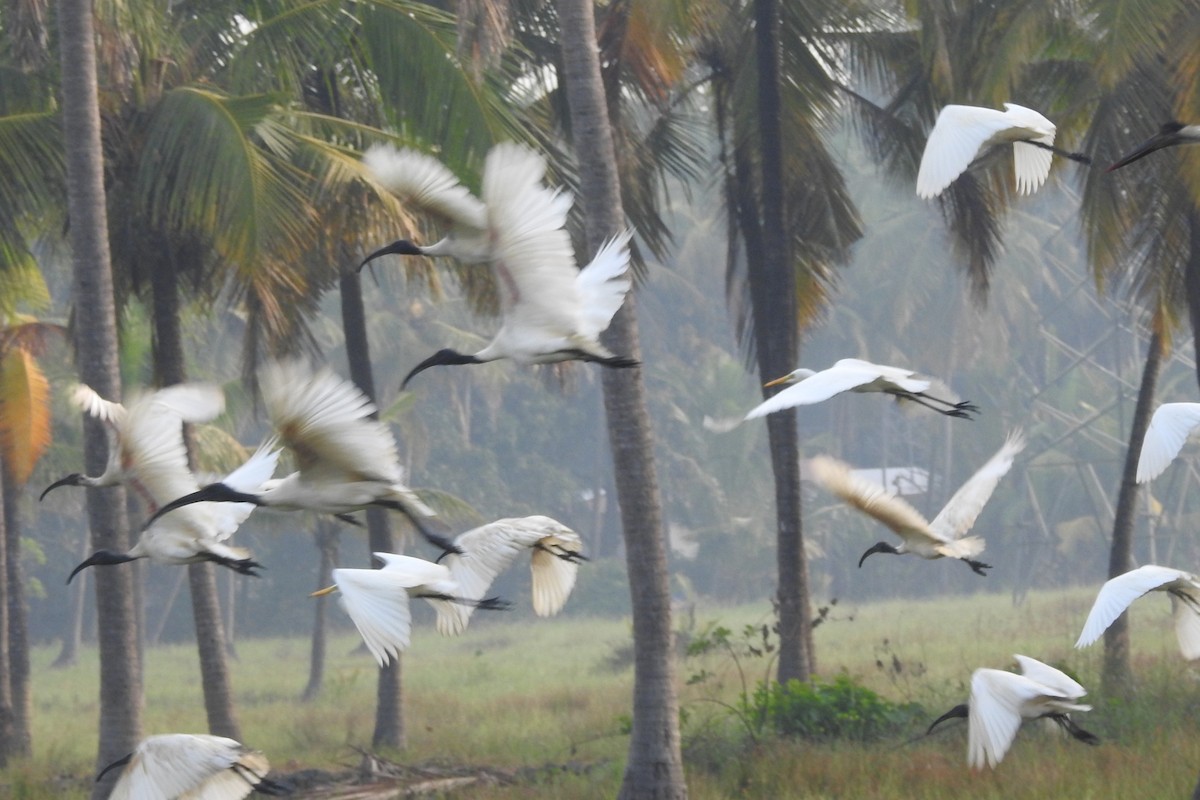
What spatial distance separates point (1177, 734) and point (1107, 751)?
875 millimetres

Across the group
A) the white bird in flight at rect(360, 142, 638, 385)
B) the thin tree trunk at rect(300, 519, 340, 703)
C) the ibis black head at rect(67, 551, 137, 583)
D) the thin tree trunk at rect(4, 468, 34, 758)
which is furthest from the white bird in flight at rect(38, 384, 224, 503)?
the thin tree trunk at rect(300, 519, 340, 703)

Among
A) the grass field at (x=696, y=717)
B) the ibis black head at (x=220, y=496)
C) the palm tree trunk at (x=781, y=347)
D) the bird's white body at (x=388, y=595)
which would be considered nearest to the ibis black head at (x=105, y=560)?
the ibis black head at (x=220, y=496)

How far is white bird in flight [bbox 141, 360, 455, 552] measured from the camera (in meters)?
4.73

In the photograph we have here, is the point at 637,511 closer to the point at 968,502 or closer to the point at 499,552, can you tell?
the point at 499,552

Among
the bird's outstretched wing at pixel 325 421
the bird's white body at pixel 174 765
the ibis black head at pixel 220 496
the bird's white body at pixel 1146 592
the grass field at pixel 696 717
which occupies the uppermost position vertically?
the bird's outstretched wing at pixel 325 421

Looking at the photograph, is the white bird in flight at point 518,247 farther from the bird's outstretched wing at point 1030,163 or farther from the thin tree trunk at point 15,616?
the thin tree trunk at point 15,616

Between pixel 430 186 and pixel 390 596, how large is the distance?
1341 mm

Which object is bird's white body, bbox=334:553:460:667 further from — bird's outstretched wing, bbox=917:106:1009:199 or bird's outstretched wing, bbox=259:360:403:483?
bird's outstretched wing, bbox=917:106:1009:199

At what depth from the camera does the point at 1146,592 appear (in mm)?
4723

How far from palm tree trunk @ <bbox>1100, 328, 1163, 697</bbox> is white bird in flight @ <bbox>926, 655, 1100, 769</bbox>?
6.05 meters

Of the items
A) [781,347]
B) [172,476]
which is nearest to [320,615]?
[781,347]

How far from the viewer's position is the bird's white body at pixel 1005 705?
511 centimetres

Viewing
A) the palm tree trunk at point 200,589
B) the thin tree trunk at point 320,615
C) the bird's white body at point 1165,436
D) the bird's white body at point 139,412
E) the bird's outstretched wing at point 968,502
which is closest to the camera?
the bird's white body at point 1165,436

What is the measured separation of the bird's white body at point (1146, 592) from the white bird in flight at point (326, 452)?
2.06m
